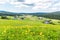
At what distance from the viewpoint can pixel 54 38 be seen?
1440 cm

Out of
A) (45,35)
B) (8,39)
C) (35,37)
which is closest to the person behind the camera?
(8,39)

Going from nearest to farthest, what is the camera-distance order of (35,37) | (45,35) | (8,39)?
(8,39) < (35,37) < (45,35)

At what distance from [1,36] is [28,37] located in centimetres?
190

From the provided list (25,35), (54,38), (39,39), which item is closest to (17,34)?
(25,35)

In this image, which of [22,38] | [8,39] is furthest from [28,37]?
[8,39]

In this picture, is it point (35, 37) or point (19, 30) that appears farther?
point (19, 30)

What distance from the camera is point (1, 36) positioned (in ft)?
43.6

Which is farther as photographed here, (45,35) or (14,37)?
(45,35)

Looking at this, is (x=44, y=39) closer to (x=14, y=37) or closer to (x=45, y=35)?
(x=45, y=35)

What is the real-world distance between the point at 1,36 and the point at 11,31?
69.8 inches

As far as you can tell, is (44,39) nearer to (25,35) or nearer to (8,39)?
(25,35)

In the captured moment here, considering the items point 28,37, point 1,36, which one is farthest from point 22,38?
point 1,36

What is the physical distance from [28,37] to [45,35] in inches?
72.2

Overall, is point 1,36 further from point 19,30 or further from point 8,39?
point 19,30
